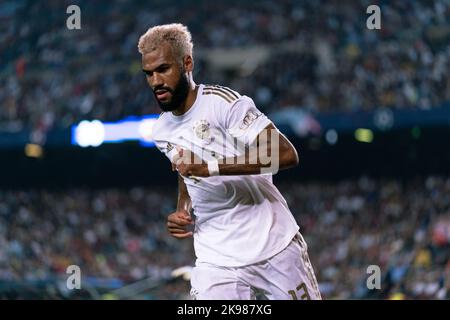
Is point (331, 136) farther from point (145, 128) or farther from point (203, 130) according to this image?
point (203, 130)

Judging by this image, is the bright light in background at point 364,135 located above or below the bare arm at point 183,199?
above

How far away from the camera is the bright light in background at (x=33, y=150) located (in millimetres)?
23158

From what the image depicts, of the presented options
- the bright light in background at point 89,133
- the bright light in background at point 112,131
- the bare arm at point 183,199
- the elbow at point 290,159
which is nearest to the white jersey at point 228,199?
the bare arm at point 183,199

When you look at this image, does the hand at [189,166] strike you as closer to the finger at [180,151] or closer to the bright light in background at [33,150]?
the finger at [180,151]

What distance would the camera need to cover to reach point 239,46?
71.3ft

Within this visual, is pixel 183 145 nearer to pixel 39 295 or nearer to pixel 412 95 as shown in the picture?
pixel 39 295

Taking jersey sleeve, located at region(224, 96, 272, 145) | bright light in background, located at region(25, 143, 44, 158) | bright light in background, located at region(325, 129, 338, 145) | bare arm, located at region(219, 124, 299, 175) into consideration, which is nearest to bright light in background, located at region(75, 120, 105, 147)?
bright light in background, located at region(25, 143, 44, 158)

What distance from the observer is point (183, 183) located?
5523 mm

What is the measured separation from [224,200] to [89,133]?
17.1 metres

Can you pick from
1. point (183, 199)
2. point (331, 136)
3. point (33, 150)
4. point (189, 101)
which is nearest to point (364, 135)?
point (331, 136)

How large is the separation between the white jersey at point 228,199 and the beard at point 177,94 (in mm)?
94

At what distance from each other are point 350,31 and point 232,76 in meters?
3.41

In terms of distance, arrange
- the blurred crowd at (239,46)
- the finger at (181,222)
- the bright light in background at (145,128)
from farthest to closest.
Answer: the bright light in background at (145,128) → the blurred crowd at (239,46) → the finger at (181,222)
